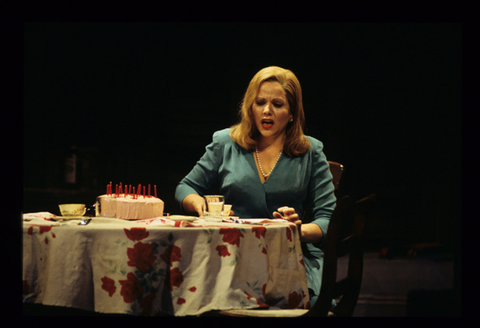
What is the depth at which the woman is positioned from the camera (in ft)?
7.23

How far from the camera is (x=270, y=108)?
229cm

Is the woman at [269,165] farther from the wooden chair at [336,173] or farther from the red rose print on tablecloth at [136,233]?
the red rose print on tablecloth at [136,233]

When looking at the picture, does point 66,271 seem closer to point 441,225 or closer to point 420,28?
point 420,28

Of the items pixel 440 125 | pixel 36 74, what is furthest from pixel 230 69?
pixel 440 125

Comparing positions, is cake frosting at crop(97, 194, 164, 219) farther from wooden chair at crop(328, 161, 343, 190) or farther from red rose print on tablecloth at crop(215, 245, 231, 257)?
wooden chair at crop(328, 161, 343, 190)

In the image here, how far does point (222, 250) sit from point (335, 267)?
44 centimetres

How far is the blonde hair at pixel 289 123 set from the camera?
2307 millimetres

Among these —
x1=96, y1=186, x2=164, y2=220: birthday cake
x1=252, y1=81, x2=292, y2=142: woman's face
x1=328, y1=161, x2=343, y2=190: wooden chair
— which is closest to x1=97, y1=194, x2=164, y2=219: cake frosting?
x1=96, y1=186, x2=164, y2=220: birthday cake

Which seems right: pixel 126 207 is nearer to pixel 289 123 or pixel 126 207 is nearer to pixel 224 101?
pixel 289 123

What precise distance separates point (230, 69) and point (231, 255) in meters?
1.82

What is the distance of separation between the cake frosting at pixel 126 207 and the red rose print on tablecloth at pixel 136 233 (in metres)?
0.31

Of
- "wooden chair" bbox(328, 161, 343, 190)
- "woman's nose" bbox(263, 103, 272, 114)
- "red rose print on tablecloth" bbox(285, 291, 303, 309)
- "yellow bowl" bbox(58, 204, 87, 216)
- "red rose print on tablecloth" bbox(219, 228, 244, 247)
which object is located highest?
"woman's nose" bbox(263, 103, 272, 114)

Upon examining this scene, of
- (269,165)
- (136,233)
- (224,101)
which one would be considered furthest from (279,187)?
(224,101)

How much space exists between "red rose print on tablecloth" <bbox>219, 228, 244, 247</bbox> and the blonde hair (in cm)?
88
